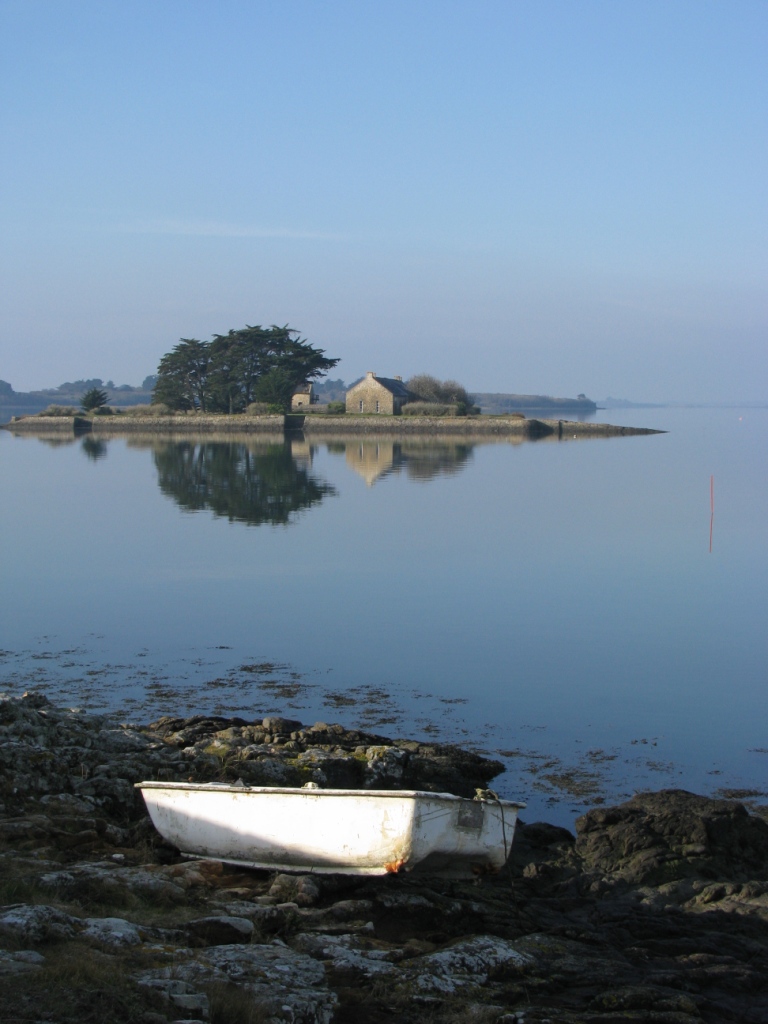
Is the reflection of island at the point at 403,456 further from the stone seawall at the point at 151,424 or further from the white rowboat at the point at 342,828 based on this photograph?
the white rowboat at the point at 342,828

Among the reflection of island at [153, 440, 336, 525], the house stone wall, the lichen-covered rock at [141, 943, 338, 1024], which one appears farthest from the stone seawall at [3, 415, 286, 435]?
the lichen-covered rock at [141, 943, 338, 1024]

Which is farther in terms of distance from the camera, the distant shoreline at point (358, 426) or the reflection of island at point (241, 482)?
the distant shoreline at point (358, 426)

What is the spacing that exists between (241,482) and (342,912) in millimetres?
30644

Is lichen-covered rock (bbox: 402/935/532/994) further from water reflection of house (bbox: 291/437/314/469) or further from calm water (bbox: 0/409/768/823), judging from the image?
water reflection of house (bbox: 291/437/314/469)

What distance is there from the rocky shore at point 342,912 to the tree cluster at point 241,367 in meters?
73.6

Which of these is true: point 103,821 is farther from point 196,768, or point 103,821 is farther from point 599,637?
point 599,637

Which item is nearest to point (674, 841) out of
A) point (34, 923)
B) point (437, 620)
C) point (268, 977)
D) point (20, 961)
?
point (268, 977)

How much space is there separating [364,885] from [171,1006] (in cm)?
206

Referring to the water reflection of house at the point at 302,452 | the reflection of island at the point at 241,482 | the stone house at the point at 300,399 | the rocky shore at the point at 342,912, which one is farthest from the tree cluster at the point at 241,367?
the rocky shore at the point at 342,912

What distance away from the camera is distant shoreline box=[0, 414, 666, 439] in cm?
7675

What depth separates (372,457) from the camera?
5197 centimetres

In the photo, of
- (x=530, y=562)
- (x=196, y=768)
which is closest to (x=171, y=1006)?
(x=196, y=768)

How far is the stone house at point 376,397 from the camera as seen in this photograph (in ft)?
264

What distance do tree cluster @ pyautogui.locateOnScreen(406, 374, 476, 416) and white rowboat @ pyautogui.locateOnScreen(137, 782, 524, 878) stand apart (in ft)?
255
